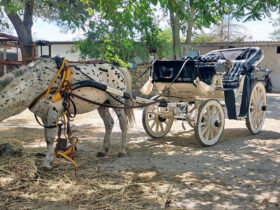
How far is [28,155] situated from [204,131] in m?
3.16

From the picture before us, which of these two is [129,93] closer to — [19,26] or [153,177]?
[153,177]

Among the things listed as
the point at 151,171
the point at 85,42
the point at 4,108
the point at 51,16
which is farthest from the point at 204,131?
the point at 51,16

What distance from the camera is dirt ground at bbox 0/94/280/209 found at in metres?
3.46

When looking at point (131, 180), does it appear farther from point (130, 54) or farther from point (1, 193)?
point (130, 54)

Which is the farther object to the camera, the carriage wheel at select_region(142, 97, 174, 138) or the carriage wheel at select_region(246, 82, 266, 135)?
the carriage wheel at select_region(246, 82, 266, 135)

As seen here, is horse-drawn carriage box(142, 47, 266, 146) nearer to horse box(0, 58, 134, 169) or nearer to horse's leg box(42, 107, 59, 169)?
horse box(0, 58, 134, 169)

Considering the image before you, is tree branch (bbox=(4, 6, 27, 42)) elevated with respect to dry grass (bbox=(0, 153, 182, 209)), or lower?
elevated

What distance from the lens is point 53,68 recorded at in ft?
15.5

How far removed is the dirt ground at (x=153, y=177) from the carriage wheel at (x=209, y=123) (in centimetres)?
18

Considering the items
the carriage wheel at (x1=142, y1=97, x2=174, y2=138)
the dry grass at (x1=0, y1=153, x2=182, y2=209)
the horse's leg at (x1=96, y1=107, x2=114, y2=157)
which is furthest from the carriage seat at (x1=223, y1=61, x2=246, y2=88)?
the dry grass at (x1=0, y1=153, x2=182, y2=209)

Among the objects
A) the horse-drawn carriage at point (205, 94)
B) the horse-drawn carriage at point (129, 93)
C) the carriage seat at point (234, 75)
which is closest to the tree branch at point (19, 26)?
the horse-drawn carriage at point (129, 93)

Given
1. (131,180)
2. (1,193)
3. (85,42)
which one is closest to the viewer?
(1,193)

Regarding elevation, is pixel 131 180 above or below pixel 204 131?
below

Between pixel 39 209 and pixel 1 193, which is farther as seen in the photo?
pixel 1 193
